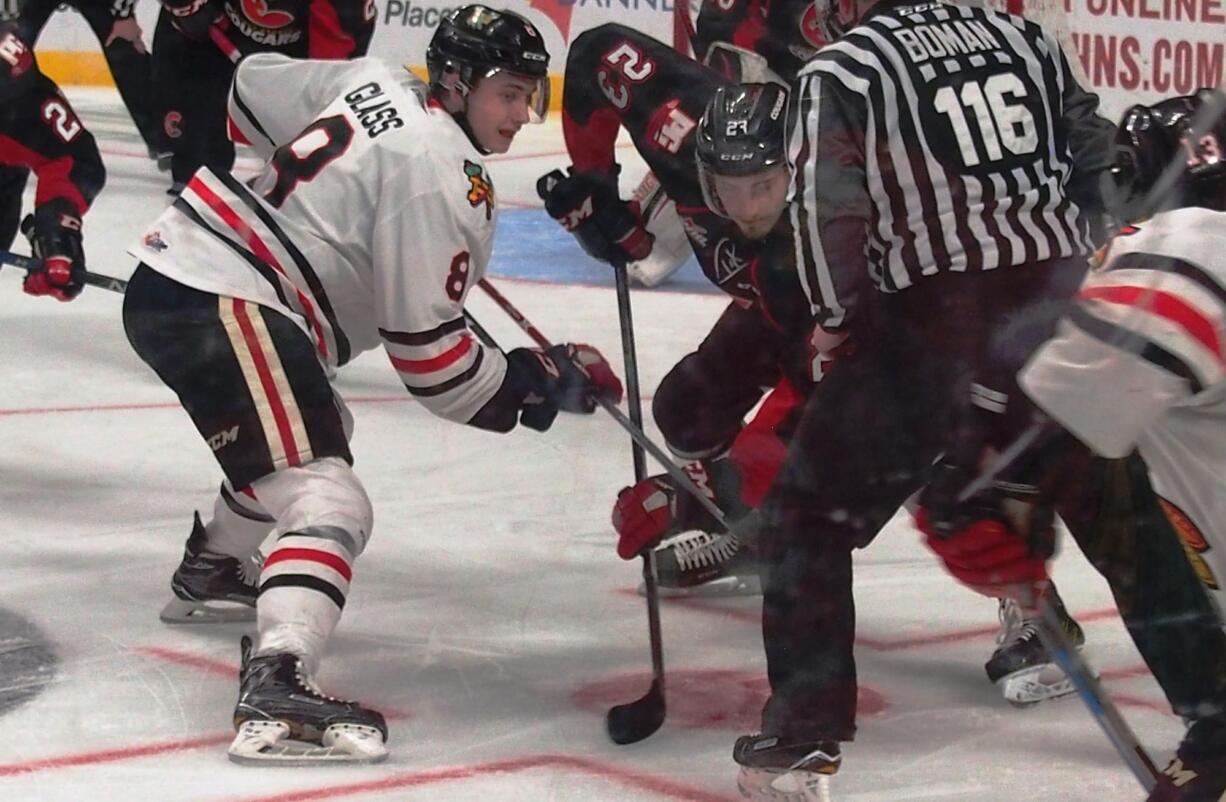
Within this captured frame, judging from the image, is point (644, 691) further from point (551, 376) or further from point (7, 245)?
point (7, 245)

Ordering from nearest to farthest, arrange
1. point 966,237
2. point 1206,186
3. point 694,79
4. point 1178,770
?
point 1206,186 → point 1178,770 → point 966,237 → point 694,79

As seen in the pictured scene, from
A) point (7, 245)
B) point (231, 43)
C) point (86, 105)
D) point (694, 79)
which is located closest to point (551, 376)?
point (694, 79)

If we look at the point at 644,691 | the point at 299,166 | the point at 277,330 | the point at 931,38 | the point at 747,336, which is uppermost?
the point at 931,38

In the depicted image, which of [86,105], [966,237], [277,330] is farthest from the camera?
[86,105]

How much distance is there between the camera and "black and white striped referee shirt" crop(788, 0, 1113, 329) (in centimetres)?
209

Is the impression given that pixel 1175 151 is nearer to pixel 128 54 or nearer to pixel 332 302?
pixel 332 302

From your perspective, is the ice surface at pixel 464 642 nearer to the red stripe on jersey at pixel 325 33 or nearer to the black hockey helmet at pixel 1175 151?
the red stripe on jersey at pixel 325 33

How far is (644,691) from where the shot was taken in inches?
105

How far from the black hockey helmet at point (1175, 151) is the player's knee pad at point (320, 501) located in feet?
3.32

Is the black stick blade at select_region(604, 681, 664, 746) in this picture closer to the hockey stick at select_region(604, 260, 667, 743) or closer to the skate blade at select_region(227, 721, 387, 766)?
the hockey stick at select_region(604, 260, 667, 743)

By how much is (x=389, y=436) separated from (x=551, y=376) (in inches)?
49.2

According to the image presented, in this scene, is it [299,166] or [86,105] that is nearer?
[299,166]

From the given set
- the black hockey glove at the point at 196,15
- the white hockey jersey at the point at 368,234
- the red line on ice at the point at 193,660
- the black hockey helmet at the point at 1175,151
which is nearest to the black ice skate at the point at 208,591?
the red line on ice at the point at 193,660

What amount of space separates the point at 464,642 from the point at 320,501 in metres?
0.48
